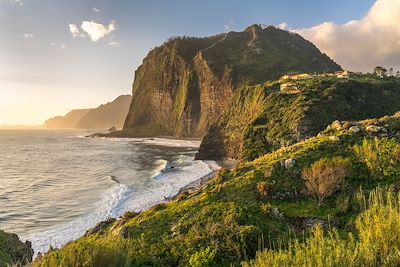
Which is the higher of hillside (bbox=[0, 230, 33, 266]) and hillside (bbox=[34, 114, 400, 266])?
hillside (bbox=[34, 114, 400, 266])

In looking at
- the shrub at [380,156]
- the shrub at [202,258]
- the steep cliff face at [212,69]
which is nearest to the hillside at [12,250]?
the shrub at [202,258]

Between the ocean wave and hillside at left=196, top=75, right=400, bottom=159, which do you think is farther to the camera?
hillside at left=196, top=75, right=400, bottom=159

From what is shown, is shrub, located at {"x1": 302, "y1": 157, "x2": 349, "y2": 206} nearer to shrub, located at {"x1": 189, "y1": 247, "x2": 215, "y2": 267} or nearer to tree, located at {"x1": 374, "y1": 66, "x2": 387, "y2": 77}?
shrub, located at {"x1": 189, "y1": 247, "x2": 215, "y2": 267}

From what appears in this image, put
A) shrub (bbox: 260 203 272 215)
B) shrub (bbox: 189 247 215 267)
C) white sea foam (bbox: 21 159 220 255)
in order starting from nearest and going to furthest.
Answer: shrub (bbox: 189 247 215 267)
shrub (bbox: 260 203 272 215)
white sea foam (bbox: 21 159 220 255)

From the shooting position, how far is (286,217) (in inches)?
591

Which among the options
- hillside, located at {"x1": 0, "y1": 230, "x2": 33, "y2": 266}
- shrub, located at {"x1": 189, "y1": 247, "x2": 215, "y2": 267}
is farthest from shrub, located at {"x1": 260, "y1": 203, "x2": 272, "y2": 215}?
hillside, located at {"x1": 0, "y1": 230, "x2": 33, "y2": 266}

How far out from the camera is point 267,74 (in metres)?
132

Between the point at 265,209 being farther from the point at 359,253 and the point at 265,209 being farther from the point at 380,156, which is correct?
the point at 359,253

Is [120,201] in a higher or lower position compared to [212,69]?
lower

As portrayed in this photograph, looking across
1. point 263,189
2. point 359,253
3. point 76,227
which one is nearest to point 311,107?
point 76,227

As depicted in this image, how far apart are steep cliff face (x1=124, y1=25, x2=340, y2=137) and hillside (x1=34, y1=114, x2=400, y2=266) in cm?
11106

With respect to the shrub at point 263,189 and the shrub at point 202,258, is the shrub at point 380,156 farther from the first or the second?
the shrub at point 202,258

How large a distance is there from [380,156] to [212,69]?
13620 cm

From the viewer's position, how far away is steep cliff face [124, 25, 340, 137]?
5581 inches
